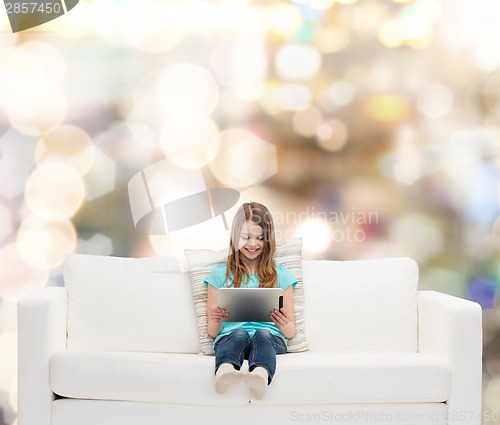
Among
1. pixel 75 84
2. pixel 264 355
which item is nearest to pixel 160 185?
pixel 75 84

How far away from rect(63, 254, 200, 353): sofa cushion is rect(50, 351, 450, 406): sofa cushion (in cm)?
26

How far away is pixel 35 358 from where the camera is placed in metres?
2.80

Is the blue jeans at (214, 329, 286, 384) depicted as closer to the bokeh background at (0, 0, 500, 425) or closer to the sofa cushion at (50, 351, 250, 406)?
the sofa cushion at (50, 351, 250, 406)

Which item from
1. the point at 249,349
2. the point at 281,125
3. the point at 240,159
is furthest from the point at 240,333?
the point at 281,125

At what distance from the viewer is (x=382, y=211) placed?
11.9 ft

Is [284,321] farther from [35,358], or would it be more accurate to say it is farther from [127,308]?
[35,358]

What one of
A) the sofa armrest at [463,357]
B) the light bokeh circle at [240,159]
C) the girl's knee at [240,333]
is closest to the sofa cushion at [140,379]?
the girl's knee at [240,333]

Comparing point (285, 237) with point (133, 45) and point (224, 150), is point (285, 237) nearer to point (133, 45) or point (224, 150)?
point (224, 150)

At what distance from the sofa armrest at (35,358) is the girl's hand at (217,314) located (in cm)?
59

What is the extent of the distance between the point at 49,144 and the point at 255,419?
1.63m

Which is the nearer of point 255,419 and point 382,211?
point 255,419

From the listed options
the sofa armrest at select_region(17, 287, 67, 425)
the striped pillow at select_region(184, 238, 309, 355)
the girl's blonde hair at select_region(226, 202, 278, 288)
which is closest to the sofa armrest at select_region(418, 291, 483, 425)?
the striped pillow at select_region(184, 238, 309, 355)

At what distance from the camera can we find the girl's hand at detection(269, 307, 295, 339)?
2998 mm

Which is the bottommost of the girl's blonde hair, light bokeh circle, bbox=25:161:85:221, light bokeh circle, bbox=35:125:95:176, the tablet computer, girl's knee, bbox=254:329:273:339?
girl's knee, bbox=254:329:273:339
